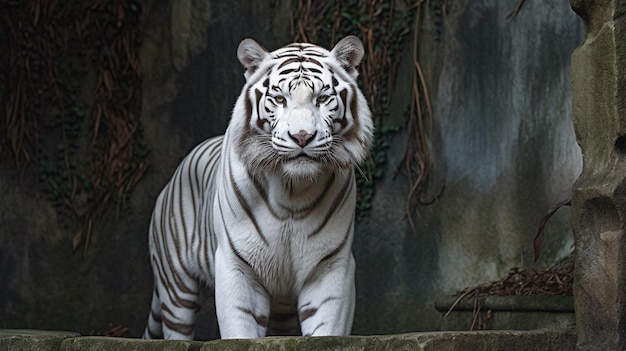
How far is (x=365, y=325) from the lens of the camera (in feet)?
19.7

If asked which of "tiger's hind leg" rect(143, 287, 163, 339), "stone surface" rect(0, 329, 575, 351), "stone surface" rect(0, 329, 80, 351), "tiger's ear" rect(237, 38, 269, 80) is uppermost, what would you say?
"tiger's ear" rect(237, 38, 269, 80)

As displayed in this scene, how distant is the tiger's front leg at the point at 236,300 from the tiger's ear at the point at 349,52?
2.91ft

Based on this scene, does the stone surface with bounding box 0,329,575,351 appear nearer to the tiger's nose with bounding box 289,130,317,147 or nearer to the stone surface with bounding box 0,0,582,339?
the tiger's nose with bounding box 289,130,317,147

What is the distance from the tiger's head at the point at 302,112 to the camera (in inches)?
153

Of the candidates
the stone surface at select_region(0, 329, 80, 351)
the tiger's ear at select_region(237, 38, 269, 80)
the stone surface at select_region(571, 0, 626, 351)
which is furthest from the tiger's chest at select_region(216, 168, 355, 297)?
the stone surface at select_region(571, 0, 626, 351)

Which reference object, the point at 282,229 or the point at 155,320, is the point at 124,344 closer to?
the point at 282,229

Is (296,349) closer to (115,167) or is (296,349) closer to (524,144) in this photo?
(524,144)

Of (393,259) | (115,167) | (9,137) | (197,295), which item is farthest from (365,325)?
(9,137)

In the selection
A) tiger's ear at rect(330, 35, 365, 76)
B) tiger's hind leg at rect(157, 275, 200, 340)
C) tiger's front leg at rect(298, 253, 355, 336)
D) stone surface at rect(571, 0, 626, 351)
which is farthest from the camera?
tiger's hind leg at rect(157, 275, 200, 340)

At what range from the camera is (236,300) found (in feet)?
13.5

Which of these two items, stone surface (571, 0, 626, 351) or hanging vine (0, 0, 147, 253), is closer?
stone surface (571, 0, 626, 351)

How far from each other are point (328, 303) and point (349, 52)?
101cm

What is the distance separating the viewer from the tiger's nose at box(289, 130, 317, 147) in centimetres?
382

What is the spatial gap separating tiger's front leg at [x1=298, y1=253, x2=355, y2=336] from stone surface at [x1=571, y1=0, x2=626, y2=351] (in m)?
0.88
